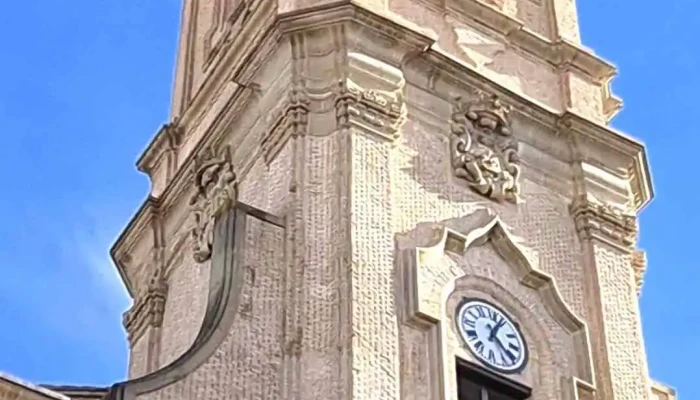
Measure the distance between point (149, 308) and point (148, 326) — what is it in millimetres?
212

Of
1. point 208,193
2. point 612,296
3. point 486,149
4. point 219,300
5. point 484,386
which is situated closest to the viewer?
point 219,300

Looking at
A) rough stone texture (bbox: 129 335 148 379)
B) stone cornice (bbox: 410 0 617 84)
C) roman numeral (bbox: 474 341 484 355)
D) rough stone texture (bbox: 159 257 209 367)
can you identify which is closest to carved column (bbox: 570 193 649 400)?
roman numeral (bbox: 474 341 484 355)

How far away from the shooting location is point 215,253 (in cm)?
2011

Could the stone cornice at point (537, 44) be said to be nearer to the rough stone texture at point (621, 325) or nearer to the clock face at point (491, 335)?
the rough stone texture at point (621, 325)

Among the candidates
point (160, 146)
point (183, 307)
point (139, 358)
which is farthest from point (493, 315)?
point (160, 146)

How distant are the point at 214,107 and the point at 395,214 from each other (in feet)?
13.3

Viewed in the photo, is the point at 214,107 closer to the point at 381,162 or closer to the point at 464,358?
the point at 381,162

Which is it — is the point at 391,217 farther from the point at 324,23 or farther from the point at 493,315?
the point at 324,23

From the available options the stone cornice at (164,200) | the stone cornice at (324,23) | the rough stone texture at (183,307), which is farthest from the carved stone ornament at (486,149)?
the rough stone texture at (183,307)

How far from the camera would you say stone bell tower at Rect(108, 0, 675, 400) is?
62.7ft

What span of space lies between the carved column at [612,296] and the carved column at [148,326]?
4950mm

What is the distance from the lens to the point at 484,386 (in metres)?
19.8

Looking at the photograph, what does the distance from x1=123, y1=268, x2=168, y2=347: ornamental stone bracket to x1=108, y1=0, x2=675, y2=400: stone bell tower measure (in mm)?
28

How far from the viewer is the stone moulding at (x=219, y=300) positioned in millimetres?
18109
